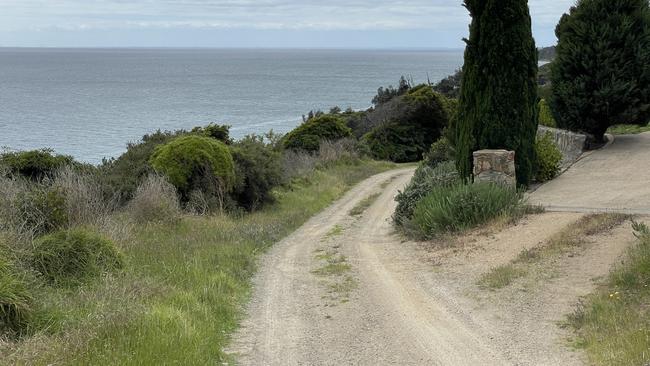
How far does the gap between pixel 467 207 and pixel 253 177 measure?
33.1 feet

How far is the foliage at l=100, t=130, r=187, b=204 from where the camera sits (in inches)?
712

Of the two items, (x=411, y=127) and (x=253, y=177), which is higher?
(x=253, y=177)

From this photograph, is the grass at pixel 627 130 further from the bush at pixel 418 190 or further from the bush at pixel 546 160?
the bush at pixel 418 190

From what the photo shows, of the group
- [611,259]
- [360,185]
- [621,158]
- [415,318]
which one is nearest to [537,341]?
[415,318]

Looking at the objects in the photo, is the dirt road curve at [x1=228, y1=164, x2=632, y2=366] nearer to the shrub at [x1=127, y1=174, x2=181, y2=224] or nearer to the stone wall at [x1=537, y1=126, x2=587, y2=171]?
the shrub at [x1=127, y1=174, x2=181, y2=224]

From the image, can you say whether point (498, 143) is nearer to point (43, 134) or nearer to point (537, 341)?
point (537, 341)

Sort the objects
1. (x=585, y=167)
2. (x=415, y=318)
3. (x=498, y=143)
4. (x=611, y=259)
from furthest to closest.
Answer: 1. (x=585, y=167)
2. (x=498, y=143)
3. (x=611, y=259)
4. (x=415, y=318)

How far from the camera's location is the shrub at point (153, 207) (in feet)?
50.1

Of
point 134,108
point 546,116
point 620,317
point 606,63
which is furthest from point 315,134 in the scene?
point 134,108

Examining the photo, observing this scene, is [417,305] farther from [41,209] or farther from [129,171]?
[129,171]

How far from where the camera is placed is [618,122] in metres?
19.1

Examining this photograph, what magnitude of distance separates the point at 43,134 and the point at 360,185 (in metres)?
35.3

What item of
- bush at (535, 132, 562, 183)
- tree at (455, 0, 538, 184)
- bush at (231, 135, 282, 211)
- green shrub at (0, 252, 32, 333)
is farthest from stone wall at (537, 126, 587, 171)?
green shrub at (0, 252, 32, 333)

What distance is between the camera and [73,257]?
896 centimetres
